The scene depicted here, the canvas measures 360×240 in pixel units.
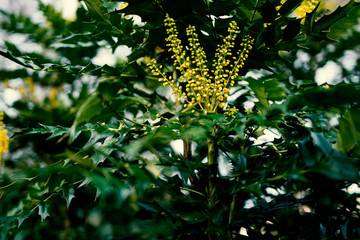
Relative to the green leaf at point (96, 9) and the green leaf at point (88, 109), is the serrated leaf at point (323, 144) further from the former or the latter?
the green leaf at point (96, 9)

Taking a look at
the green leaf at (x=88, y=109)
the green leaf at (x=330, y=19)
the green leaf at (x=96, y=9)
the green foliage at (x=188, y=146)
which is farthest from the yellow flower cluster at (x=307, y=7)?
the green leaf at (x=88, y=109)

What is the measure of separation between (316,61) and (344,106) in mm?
1659

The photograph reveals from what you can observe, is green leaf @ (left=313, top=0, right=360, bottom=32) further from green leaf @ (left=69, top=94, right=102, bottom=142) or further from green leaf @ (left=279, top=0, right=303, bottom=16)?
green leaf @ (left=69, top=94, right=102, bottom=142)

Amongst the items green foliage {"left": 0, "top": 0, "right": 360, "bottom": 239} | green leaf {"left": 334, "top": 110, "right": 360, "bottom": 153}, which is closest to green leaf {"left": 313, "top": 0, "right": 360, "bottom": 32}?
green foliage {"left": 0, "top": 0, "right": 360, "bottom": 239}

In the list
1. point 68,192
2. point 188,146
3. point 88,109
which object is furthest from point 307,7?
point 68,192

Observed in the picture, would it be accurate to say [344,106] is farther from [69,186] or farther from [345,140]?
[69,186]

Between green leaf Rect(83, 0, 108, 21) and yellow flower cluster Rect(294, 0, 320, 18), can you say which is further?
yellow flower cluster Rect(294, 0, 320, 18)

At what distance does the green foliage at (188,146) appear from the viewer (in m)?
0.44

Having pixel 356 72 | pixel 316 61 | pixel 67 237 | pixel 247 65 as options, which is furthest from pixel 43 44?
pixel 356 72

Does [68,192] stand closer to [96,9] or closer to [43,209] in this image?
[43,209]

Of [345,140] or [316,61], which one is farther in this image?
[316,61]

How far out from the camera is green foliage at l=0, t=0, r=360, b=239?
0.44 metres

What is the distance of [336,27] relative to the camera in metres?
0.86

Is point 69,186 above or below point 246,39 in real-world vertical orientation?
below
